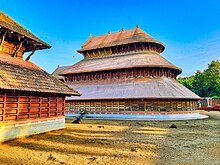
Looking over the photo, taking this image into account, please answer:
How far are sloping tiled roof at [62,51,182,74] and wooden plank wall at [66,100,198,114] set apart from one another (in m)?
5.85

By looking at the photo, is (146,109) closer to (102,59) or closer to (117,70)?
(117,70)

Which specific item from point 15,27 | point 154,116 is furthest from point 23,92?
point 154,116

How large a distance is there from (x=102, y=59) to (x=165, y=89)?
48.6ft

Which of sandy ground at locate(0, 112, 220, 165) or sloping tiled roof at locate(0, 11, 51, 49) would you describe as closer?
sandy ground at locate(0, 112, 220, 165)

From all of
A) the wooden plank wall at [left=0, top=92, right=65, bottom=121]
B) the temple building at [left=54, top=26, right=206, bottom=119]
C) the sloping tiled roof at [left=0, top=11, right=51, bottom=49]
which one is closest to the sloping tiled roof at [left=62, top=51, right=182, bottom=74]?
the temple building at [left=54, top=26, right=206, bottom=119]

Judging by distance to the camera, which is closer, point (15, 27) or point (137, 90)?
point (15, 27)

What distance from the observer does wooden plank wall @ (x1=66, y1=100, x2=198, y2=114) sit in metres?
22.7

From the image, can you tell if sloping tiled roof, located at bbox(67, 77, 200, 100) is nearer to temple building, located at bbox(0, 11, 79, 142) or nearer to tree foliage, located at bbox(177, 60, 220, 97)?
temple building, located at bbox(0, 11, 79, 142)

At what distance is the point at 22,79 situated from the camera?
10.6 metres

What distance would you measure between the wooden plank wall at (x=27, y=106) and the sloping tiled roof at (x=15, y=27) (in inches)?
169

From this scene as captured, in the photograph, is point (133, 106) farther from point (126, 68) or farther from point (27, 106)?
point (27, 106)

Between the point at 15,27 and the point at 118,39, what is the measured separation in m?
24.7

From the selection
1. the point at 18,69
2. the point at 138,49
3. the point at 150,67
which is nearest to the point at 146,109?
the point at 150,67

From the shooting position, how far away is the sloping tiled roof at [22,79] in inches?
372
